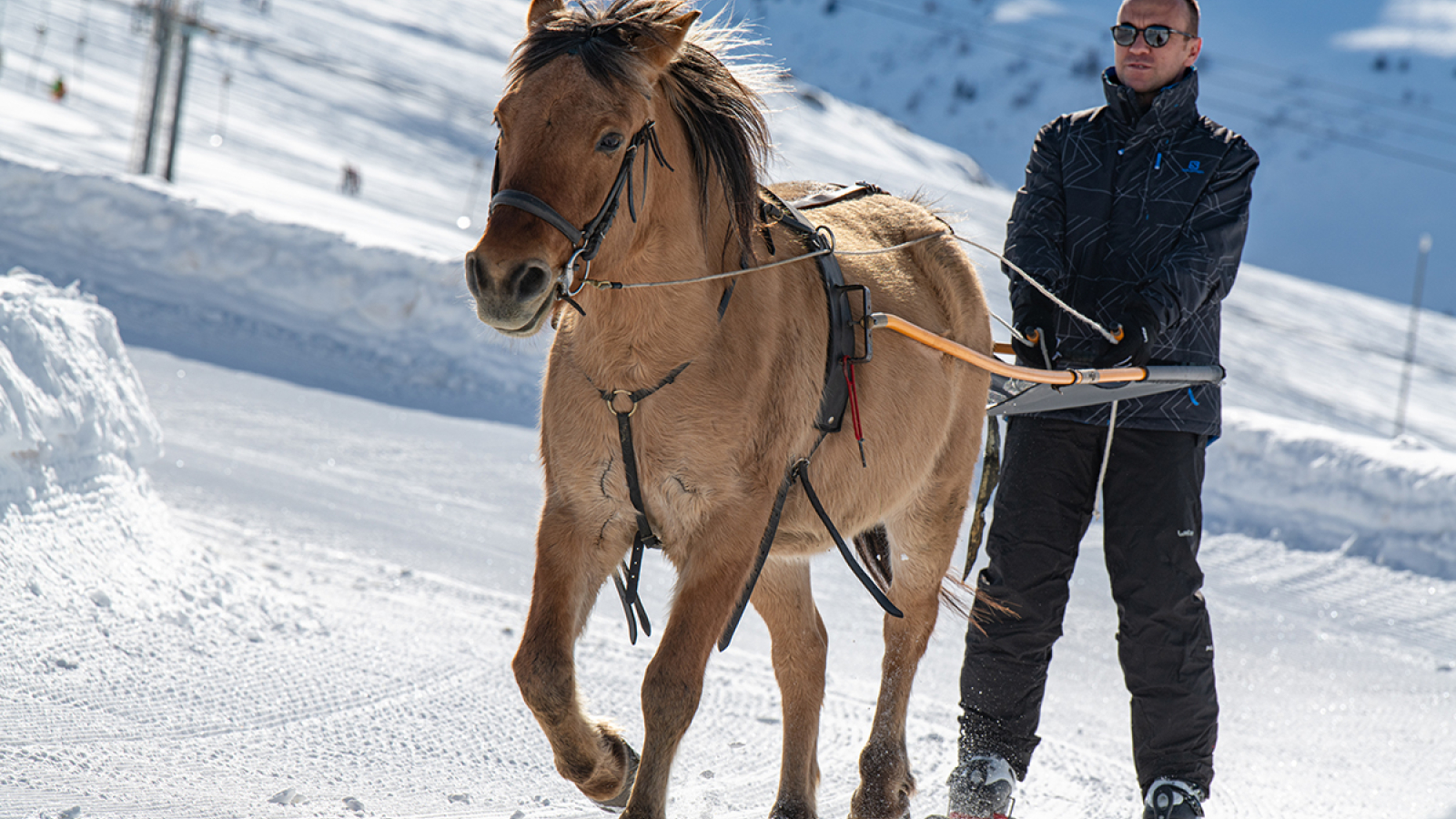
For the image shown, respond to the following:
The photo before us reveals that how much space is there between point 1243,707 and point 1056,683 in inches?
34.5

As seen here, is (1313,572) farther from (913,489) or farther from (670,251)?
(670,251)

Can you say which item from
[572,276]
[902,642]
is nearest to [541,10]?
[572,276]

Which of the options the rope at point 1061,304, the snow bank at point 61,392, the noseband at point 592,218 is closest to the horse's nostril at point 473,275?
the noseband at point 592,218

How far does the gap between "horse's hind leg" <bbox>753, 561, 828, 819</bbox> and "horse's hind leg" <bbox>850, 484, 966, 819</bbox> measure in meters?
0.19

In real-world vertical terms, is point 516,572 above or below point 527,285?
below

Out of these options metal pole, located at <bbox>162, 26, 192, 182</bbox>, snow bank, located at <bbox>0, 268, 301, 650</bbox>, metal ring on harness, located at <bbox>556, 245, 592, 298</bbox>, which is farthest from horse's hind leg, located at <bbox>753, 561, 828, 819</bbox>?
metal pole, located at <bbox>162, 26, 192, 182</bbox>

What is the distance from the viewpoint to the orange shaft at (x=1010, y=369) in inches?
128

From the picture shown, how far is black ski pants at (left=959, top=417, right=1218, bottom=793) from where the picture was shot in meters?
3.45

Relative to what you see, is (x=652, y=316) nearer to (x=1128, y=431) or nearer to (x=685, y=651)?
(x=685, y=651)

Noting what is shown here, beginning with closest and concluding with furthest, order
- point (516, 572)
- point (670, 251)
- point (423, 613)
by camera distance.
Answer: point (670, 251), point (423, 613), point (516, 572)

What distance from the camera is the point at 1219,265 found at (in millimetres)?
3414

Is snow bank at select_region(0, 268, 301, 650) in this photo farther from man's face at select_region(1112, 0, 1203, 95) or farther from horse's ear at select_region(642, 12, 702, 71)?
man's face at select_region(1112, 0, 1203, 95)

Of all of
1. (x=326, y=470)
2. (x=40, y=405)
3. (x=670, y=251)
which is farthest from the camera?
(x=326, y=470)

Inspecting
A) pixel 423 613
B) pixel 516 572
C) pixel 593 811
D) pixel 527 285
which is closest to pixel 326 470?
pixel 516 572
